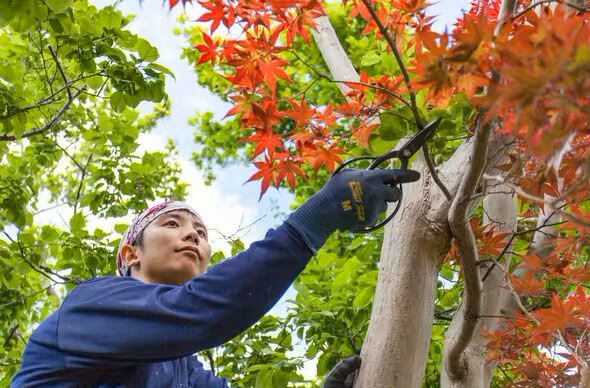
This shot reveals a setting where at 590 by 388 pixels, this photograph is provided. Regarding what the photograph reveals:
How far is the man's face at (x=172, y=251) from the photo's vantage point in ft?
7.57

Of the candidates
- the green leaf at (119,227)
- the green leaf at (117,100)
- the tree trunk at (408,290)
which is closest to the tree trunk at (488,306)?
the tree trunk at (408,290)

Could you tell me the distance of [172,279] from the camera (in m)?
2.32

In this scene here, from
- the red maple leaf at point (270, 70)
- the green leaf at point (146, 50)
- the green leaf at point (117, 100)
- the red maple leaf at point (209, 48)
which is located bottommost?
the red maple leaf at point (270, 70)

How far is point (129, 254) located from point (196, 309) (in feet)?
2.81

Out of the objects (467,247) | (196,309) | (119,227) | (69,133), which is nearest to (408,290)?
(467,247)

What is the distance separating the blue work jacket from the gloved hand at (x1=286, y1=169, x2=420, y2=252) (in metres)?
0.04

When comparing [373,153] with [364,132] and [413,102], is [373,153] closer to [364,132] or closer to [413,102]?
[364,132]

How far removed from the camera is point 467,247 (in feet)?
6.50

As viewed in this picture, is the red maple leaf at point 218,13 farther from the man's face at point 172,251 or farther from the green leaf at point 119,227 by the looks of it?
the green leaf at point 119,227

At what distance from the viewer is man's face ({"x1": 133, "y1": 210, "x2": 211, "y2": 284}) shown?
2307 millimetres

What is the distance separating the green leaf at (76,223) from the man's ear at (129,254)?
5.01ft

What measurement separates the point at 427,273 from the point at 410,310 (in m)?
0.14

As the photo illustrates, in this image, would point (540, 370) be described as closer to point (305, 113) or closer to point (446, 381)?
point (446, 381)

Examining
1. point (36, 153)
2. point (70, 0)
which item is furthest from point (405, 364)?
point (36, 153)
